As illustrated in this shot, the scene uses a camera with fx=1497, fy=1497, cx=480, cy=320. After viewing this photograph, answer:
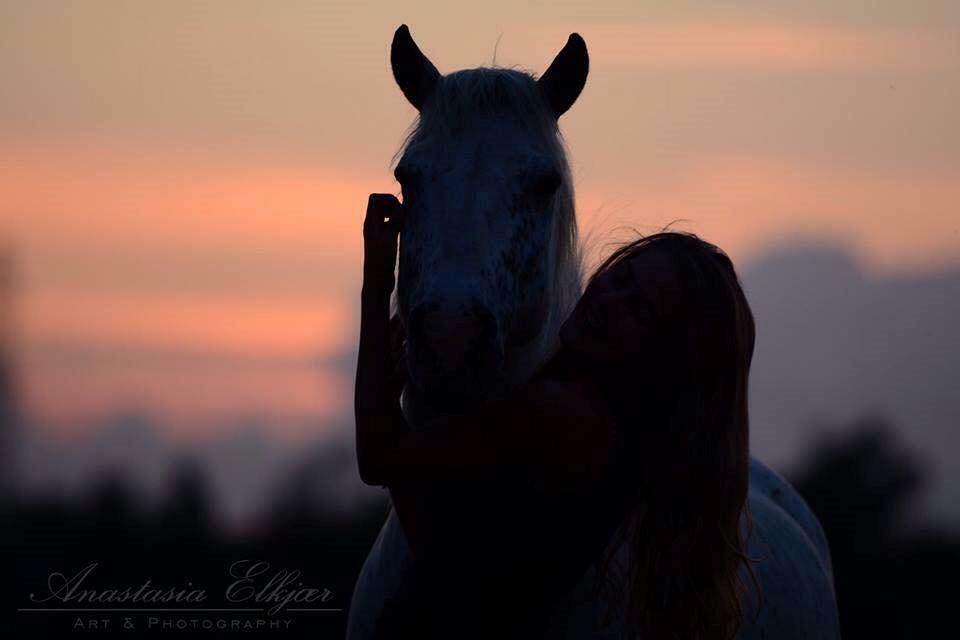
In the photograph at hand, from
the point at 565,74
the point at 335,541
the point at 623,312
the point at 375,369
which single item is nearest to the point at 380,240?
the point at 375,369

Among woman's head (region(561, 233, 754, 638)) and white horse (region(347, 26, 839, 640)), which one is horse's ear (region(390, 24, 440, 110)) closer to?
white horse (region(347, 26, 839, 640))

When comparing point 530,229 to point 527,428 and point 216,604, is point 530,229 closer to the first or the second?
point 527,428

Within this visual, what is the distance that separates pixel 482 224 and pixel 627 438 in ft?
2.49

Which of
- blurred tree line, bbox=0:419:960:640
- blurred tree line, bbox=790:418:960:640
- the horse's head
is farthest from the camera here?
blurred tree line, bbox=790:418:960:640

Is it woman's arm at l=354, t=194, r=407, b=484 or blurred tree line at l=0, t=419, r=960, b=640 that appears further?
blurred tree line at l=0, t=419, r=960, b=640

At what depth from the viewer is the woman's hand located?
13.3 feet

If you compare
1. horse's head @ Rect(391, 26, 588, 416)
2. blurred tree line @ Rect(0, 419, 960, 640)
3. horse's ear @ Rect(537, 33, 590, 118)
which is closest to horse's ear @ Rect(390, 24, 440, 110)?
horse's head @ Rect(391, 26, 588, 416)

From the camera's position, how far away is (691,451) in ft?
12.9

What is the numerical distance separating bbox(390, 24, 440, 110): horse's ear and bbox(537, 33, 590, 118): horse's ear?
1.18 ft

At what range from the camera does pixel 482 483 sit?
4133 millimetres

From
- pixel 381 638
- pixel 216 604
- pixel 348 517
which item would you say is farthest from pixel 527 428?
pixel 348 517

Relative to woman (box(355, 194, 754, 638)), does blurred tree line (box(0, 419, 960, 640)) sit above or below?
below

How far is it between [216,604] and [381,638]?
3.59m

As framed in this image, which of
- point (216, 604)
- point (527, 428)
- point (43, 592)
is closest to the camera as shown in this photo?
point (527, 428)
